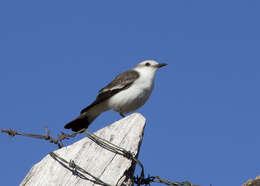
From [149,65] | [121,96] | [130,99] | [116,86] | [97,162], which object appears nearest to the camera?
[97,162]

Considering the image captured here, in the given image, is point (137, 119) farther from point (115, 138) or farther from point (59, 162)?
point (59, 162)

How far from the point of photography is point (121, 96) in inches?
316

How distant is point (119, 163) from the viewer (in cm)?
346

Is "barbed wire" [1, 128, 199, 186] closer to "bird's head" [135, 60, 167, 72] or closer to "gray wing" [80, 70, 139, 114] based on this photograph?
"gray wing" [80, 70, 139, 114]

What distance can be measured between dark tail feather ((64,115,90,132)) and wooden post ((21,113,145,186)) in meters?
4.05

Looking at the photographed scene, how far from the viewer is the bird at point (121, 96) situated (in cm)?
791

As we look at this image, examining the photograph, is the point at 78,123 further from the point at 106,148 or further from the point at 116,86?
the point at 106,148

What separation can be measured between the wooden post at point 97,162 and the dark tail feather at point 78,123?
4.05 metres

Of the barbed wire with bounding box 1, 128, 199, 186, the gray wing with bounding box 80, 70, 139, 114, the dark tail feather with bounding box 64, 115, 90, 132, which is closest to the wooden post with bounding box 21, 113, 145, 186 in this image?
the barbed wire with bounding box 1, 128, 199, 186

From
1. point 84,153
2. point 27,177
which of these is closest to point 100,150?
point 84,153

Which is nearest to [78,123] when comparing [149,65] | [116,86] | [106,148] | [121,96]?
[121,96]

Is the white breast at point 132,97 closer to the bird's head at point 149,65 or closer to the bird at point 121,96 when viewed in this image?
the bird at point 121,96

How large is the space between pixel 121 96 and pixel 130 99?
0.23 metres

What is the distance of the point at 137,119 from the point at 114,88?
188 inches
